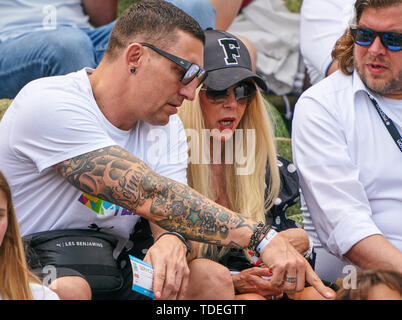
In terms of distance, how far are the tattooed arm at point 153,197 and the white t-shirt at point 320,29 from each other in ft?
6.25

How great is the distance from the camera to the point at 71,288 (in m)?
2.29

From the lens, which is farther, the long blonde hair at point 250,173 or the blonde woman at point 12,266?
the long blonde hair at point 250,173

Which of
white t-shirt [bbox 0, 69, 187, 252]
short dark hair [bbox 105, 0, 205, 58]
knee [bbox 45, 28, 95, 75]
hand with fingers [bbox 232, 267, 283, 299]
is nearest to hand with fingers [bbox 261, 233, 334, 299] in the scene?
hand with fingers [bbox 232, 267, 283, 299]

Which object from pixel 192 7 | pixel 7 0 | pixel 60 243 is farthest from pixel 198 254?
pixel 7 0

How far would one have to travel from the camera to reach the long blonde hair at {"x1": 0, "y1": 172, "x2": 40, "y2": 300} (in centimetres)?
208

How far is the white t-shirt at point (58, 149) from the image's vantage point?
255 centimetres

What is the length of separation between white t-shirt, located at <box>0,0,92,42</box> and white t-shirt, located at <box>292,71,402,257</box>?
162 cm

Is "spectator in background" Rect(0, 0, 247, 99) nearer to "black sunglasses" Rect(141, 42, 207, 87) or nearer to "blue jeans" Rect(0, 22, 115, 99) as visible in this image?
"blue jeans" Rect(0, 22, 115, 99)

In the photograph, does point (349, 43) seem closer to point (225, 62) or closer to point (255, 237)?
point (225, 62)

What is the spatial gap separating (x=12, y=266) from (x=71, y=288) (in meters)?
0.25

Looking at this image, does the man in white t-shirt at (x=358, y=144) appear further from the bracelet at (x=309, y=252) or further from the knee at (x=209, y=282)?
the knee at (x=209, y=282)

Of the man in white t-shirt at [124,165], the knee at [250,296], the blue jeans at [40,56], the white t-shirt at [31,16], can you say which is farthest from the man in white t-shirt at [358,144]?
the white t-shirt at [31,16]

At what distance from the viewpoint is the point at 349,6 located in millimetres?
4168
